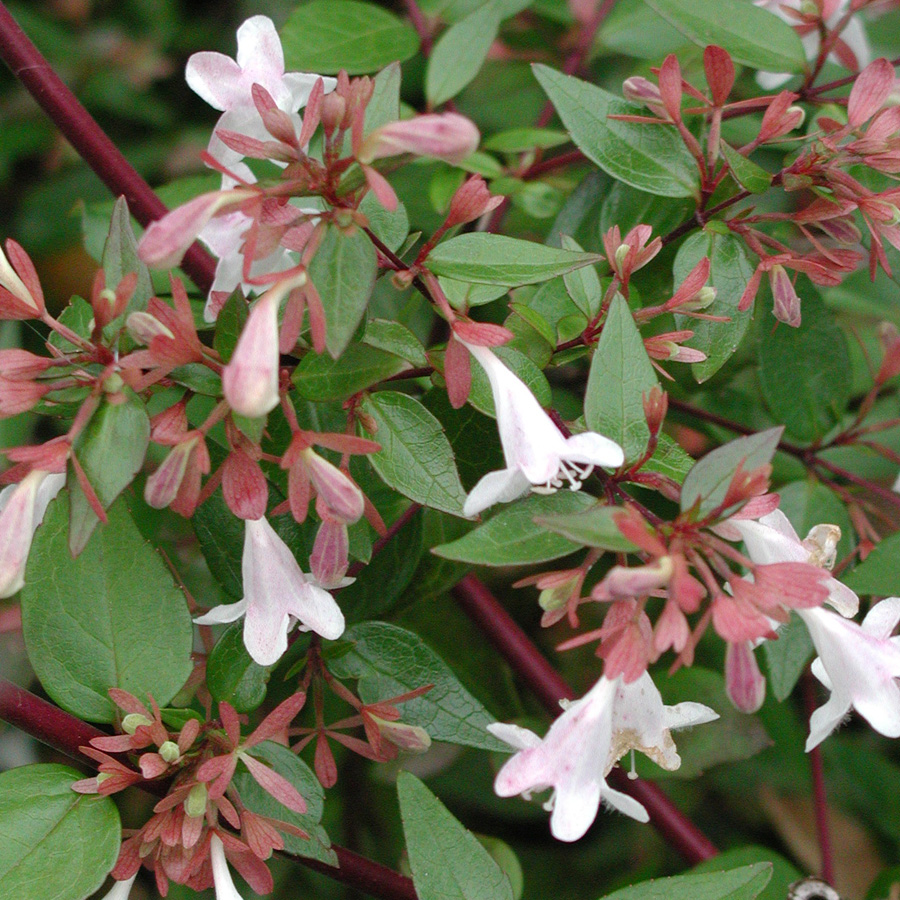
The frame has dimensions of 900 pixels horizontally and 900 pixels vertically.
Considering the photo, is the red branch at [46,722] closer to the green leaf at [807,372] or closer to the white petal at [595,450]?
the white petal at [595,450]

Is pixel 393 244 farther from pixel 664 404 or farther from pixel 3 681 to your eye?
pixel 3 681

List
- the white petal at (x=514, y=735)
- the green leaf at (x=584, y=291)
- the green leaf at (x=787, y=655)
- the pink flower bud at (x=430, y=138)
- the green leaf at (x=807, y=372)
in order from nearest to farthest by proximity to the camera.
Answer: the pink flower bud at (x=430, y=138)
the white petal at (x=514, y=735)
the green leaf at (x=584, y=291)
the green leaf at (x=787, y=655)
the green leaf at (x=807, y=372)

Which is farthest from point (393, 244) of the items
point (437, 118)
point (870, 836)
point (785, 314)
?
point (870, 836)

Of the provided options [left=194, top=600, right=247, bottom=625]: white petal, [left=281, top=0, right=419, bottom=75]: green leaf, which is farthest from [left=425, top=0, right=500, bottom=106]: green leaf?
[left=194, top=600, right=247, bottom=625]: white petal

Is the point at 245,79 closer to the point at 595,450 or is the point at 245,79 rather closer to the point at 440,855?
the point at 595,450

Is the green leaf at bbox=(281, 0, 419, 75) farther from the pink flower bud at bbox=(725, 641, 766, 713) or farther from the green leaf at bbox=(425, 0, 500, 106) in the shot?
the pink flower bud at bbox=(725, 641, 766, 713)

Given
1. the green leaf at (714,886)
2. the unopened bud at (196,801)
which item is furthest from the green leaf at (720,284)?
the unopened bud at (196,801)
